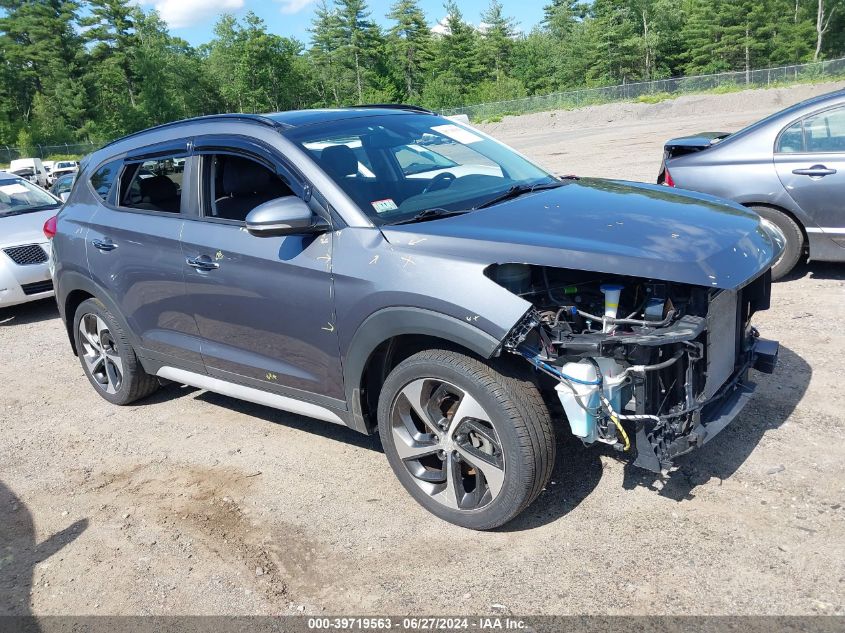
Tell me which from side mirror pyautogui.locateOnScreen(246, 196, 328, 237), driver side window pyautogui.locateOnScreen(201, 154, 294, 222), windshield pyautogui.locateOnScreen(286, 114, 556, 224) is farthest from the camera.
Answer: driver side window pyautogui.locateOnScreen(201, 154, 294, 222)

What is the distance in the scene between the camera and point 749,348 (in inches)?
152

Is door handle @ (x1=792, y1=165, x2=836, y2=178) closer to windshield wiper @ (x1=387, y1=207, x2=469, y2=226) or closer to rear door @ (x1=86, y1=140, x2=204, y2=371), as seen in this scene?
windshield wiper @ (x1=387, y1=207, x2=469, y2=226)

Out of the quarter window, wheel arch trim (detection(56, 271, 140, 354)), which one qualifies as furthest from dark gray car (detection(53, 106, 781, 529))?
the quarter window

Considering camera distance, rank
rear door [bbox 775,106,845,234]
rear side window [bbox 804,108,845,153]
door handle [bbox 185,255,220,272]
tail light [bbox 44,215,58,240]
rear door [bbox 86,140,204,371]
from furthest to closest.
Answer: rear side window [bbox 804,108,845,153]
rear door [bbox 775,106,845,234]
tail light [bbox 44,215,58,240]
rear door [bbox 86,140,204,371]
door handle [bbox 185,255,220,272]

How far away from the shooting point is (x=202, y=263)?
4.22m

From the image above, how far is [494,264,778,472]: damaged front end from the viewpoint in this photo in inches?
119

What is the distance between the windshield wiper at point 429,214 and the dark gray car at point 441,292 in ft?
0.04

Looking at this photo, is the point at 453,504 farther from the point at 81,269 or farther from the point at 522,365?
the point at 81,269

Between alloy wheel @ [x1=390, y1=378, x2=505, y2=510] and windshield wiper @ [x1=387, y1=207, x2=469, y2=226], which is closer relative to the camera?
alloy wheel @ [x1=390, y1=378, x2=505, y2=510]

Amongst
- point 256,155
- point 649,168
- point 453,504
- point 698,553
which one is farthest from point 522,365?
point 649,168

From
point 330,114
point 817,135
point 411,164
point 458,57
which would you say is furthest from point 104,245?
point 458,57

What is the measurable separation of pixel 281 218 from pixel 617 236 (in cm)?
155

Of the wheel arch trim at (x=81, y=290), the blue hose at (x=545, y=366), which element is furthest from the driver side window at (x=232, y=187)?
the blue hose at (x=545, y=366)

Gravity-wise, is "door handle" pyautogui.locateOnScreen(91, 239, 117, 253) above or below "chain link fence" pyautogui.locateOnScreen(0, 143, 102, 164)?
below
